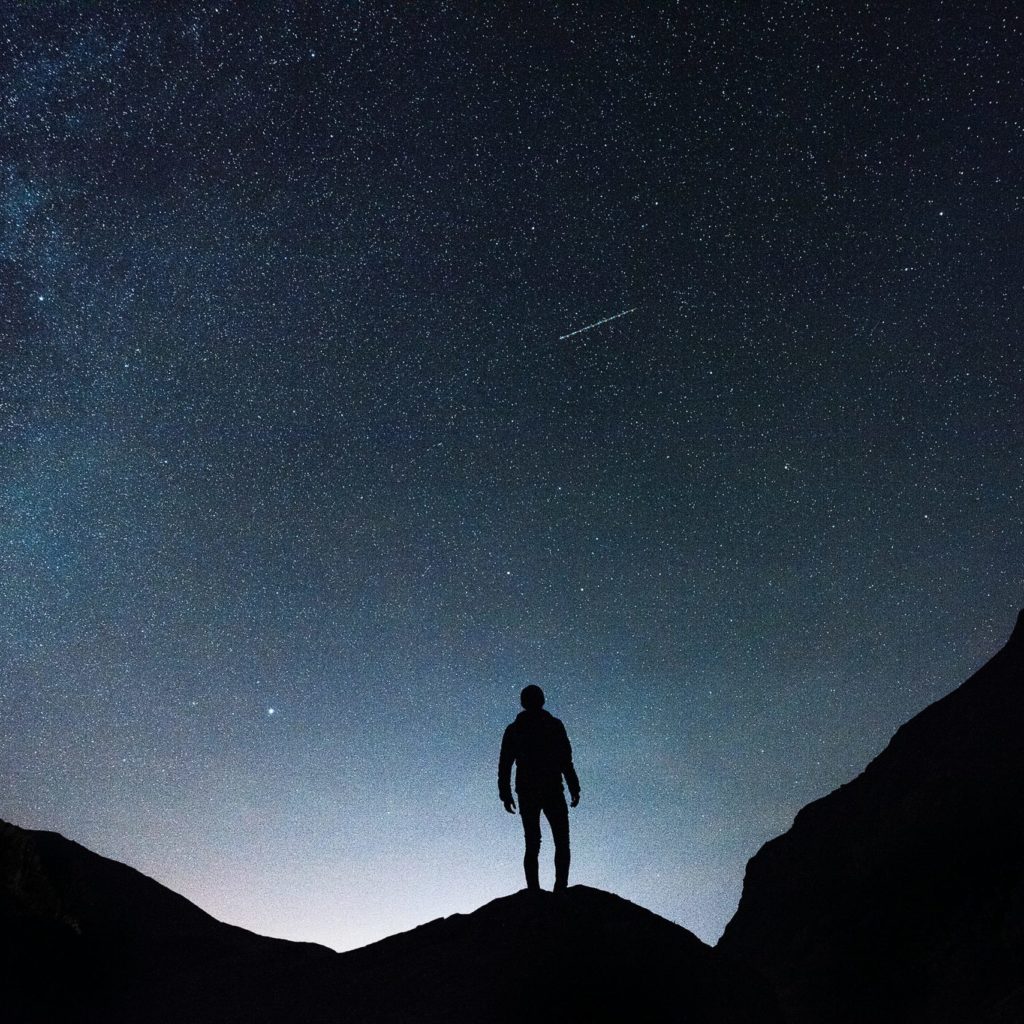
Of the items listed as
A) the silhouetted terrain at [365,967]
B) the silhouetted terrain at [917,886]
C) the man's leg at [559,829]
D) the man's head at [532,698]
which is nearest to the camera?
the silhouetted terrain at [365,967]

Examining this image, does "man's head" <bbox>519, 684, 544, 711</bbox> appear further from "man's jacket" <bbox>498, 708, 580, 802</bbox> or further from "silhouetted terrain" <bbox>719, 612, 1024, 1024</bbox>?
"silhouetted terrain" <bbox>719, 612, 1024, 1024</bbox>

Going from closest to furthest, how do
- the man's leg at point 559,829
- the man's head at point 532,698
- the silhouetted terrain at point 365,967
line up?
the silhouetted terrain at point 365,967 < the man's leg at point 559,829 < the man's head at point 532,698

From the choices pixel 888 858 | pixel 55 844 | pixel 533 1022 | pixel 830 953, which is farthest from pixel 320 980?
pixel 888 858

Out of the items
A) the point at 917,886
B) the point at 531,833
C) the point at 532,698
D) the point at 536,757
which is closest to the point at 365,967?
the point at 531,833

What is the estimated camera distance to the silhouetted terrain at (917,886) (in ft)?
38.4

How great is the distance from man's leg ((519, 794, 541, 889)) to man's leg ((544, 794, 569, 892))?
0.44 feet

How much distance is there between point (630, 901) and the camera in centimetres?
824

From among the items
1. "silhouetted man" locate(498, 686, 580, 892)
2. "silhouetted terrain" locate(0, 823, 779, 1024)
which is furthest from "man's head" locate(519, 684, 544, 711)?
"silhouetted terrain" locate(0, 823, 779, 1024)

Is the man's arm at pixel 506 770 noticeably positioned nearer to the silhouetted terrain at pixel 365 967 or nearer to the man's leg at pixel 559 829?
the man's leg at pixel 559 829

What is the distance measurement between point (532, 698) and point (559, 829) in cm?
144

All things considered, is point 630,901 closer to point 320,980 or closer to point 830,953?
point 320,980

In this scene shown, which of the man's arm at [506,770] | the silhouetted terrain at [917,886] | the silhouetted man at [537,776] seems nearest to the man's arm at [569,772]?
the silhouetted man at [537,776]

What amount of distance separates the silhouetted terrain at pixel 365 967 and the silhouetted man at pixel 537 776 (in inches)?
24.0

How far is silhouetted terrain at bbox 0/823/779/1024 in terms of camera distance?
272 inches
